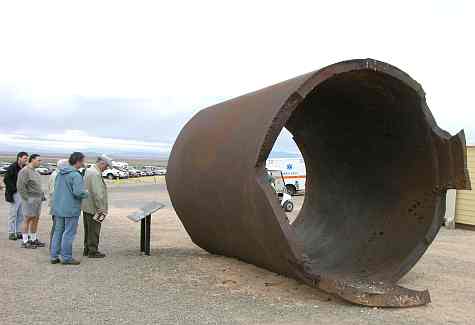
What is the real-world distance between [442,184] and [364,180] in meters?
1.70

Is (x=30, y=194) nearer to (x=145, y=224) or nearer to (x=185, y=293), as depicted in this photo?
(x=145, y=224)

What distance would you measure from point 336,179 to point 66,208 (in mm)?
4198

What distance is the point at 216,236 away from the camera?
7098mm

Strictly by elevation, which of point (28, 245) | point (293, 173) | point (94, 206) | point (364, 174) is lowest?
point (28, 245)

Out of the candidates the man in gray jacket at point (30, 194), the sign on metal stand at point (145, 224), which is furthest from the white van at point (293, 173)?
the man in gray jacket at point (30, 194)

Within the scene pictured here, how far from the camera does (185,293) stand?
593 cm

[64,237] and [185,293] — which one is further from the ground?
[64,237]

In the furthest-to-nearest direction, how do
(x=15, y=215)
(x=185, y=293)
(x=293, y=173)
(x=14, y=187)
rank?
(x=293, y=173), (x=15, y=215), (x=14, y=187), (x=185, y=293)

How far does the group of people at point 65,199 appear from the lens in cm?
744

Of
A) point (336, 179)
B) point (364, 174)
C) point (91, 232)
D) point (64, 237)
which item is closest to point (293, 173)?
point (336, 179)

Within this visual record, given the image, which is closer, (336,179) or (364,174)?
(364,174)

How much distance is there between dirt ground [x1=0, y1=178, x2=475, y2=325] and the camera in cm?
505

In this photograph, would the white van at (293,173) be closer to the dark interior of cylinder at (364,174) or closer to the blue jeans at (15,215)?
the dark interior of cylinder at (364,174)

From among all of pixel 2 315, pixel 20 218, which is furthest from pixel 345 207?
pixel 20 218
